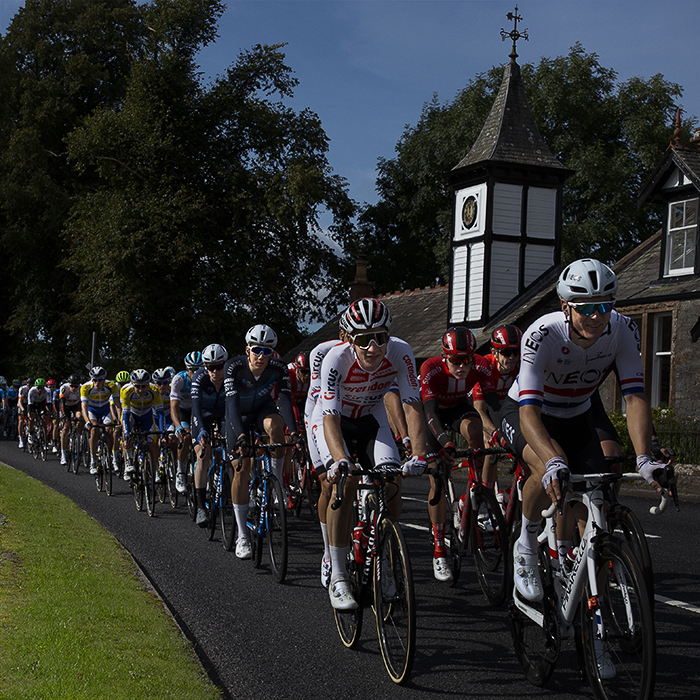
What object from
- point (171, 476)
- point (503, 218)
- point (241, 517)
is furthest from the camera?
point (503, 218)

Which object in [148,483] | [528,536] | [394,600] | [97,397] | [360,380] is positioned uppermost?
[360,380]

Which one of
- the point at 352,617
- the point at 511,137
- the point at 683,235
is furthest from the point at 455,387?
the point at 511,137

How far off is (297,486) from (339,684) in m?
7.12

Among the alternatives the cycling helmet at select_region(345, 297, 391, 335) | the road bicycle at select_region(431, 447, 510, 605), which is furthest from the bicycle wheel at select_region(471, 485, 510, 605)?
the cycling helmet at select_region(345, 297, 391, 335)

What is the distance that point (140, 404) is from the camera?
45.4 feet

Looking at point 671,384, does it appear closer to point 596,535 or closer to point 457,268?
point 457,268

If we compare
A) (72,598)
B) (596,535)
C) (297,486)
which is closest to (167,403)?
(297,486)

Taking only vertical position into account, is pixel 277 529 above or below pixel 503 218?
below

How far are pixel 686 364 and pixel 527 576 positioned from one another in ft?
59.9

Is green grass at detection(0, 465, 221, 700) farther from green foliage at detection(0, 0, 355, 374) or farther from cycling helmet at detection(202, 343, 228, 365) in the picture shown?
green foliage at detection(0, 0, 355, 374)

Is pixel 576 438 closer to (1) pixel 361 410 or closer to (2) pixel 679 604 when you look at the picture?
(1) pixel 361 410

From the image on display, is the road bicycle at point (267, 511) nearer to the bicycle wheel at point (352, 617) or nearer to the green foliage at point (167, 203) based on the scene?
the bicycle wheel at point (352, 617)

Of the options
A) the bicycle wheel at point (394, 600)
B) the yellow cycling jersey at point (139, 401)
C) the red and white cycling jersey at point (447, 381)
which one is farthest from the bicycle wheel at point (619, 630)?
the yellow cycling jersey at point (139, 401)

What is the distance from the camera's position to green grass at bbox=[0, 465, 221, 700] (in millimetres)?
4430
